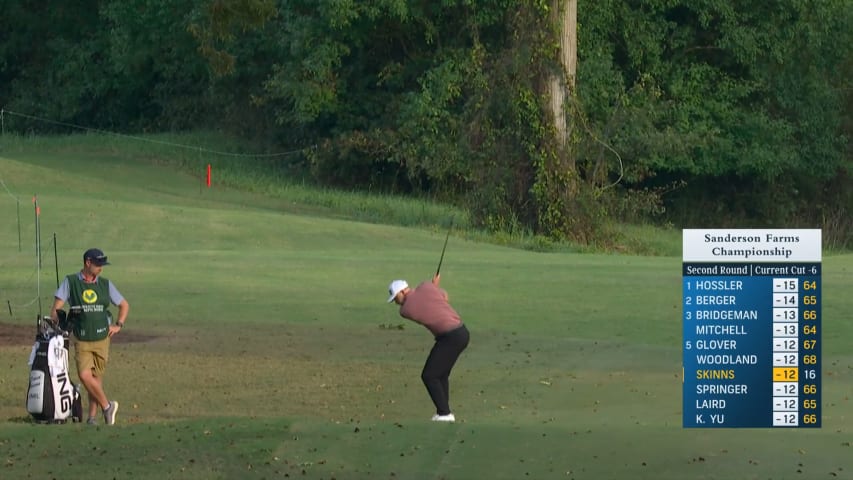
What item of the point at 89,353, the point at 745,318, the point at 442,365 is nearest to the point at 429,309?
the point at 442,365

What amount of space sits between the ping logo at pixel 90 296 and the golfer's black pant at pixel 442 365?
10.2 ft

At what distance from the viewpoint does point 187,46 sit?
58219 mm

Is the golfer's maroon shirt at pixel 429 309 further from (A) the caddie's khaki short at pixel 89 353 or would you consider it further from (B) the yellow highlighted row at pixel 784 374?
(B) the yellow highlighted row at pixel 784 374

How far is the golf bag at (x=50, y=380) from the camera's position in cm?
1420

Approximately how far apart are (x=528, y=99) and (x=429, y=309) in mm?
24676

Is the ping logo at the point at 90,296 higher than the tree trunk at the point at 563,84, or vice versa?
the tree trunk at the point at 563,84

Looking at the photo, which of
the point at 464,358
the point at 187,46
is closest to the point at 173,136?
the point at 187,46

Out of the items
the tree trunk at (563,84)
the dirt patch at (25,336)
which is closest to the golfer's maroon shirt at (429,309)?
the dirt patch at (25,336)

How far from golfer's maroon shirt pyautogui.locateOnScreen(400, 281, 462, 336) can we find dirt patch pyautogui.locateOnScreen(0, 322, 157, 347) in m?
7.19

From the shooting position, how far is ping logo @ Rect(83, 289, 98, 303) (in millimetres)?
14375

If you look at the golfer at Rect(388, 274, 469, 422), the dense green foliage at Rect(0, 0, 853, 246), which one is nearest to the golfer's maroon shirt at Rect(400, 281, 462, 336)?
the golfer at Rect(388, 274, 469, 422)

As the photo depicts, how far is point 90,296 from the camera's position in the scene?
14.4m

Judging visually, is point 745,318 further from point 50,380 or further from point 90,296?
point 50,380

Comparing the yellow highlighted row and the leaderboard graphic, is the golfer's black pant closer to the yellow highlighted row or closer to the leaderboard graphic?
the leaderboard graphic
